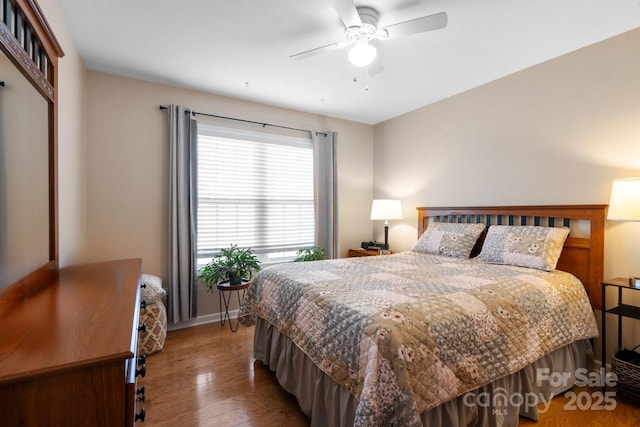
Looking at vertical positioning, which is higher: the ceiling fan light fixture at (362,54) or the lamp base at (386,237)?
the ceiling fan light fixture at (362,54)

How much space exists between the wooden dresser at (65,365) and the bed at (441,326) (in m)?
0.87

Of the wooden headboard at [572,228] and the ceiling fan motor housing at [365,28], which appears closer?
the ceiling fan motor housing at [365,28]

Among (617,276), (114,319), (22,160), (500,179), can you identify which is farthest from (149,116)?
(617,276)

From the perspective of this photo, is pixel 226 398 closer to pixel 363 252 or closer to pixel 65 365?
pixel 65 365

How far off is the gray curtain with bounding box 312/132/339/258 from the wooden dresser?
310cm

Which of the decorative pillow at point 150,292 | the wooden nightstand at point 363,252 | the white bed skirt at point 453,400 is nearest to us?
the white bed skirt at point 453,400

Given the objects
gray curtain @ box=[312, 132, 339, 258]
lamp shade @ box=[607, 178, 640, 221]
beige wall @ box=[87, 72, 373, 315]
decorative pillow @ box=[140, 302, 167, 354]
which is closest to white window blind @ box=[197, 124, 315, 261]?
gray curtain @ box=[312, 132, 339, 258]

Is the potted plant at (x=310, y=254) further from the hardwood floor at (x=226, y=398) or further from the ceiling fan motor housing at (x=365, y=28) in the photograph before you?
the ceiling fan motor housing at (x=365, y=28)

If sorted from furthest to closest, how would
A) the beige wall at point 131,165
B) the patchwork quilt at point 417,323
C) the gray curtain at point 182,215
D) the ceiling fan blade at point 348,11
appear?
1. the gray curtain at point 182,215
2. the beige wall at point 131,165
3. the ceiling fan blade at point 348,11
4. the patchwork quilt at point 417,323

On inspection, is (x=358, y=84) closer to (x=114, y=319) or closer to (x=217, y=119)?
(x=217, y=119)

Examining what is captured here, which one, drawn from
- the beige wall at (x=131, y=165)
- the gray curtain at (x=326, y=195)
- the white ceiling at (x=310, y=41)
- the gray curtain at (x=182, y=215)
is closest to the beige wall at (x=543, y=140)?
the white ceiling at (x=310, y=41)

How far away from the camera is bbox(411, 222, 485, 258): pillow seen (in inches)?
114

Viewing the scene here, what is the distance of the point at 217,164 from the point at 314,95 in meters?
1.37

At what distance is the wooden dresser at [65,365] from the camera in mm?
675
